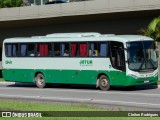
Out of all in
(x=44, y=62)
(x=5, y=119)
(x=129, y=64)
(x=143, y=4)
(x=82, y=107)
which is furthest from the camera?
(x=143, y=4)

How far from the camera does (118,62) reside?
92.5ft

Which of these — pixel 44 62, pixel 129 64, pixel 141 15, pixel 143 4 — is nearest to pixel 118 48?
pixel 129 64

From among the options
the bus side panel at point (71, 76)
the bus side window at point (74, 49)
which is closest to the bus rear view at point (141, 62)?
the bus side panel at point (71, 76)

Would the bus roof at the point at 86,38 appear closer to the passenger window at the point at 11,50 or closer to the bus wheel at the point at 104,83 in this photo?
the passenger window at the point at 11,50

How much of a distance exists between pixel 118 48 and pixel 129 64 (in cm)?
100

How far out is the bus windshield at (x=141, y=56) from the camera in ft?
91.9

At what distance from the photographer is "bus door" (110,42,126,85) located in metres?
28.0

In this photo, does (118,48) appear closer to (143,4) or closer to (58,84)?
(58,84)

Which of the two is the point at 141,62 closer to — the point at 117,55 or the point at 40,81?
the point at 117,55

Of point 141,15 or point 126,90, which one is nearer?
point 126,90

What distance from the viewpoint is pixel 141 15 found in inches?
1719

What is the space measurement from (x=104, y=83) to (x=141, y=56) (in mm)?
2332

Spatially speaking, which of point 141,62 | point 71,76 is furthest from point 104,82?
point 71,76

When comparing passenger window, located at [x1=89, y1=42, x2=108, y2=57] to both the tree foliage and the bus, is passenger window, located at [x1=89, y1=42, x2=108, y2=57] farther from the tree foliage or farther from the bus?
the tree foliage
